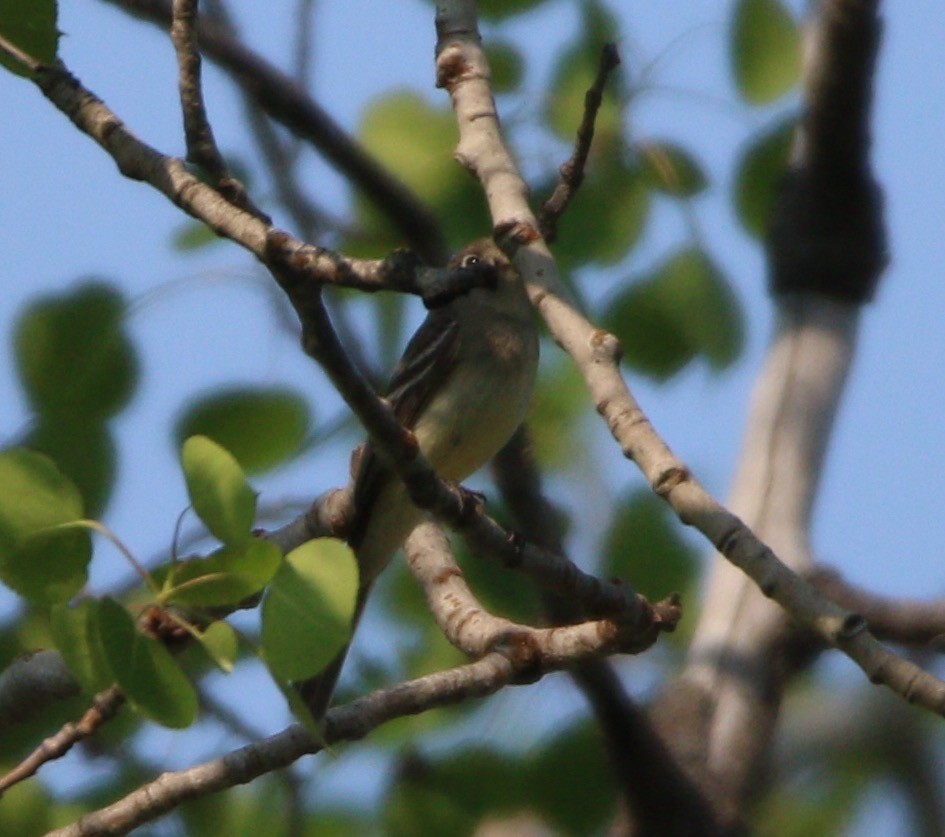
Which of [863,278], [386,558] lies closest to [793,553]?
[863,278]

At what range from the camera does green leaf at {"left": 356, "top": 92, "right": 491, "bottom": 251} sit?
15.2ft

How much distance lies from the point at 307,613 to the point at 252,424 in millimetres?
1607

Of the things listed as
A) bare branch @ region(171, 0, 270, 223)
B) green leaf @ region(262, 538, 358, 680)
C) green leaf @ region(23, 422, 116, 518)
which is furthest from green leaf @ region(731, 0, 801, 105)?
green leaf @ region(262, 538, 358, 680)

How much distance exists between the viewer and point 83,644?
2.06 metres

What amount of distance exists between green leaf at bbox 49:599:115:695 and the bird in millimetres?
2229

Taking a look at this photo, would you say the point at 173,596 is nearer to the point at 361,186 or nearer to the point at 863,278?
the point at 361,186

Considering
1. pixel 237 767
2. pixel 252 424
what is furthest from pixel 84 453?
pixel 237 767

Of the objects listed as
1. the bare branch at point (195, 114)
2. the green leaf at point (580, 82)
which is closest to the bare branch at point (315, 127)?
the green leaf at point (580, 82)

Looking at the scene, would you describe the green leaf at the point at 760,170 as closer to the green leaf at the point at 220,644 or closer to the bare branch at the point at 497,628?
the bare branch at the point at 497,628

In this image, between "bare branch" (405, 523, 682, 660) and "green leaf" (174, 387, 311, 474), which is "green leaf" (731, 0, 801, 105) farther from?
"green leaf" (174, 387, 311, 474)

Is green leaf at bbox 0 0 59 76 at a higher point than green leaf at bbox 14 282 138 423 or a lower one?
lower

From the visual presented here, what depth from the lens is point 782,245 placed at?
512 centimetres

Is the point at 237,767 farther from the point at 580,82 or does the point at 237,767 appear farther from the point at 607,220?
the point at 580,82

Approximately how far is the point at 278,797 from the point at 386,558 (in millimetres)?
775
